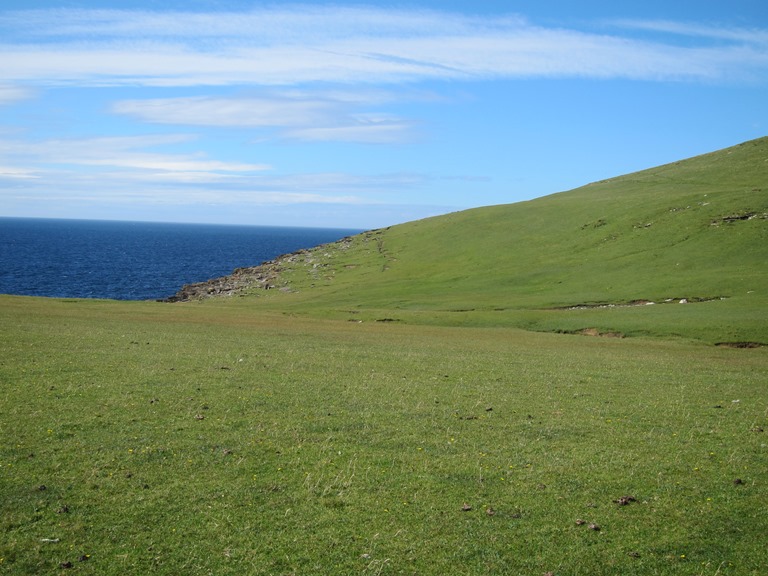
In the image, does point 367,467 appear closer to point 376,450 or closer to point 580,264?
point 376,450

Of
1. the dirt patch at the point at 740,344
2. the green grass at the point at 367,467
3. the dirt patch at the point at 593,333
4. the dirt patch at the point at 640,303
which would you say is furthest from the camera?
the dirt patch at the point at 640,303

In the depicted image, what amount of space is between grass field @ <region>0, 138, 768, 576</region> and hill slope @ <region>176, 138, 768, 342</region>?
9776 millimetres

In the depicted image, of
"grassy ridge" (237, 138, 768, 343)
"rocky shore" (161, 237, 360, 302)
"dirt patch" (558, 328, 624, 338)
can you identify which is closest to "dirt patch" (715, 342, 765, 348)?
"grassy ridge" (237, 138, 768, 343)

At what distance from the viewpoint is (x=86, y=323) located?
42.6 m

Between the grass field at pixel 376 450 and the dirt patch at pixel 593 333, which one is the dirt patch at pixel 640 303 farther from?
the grass field at pixel 376 450

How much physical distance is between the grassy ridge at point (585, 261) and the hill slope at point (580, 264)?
203 mm

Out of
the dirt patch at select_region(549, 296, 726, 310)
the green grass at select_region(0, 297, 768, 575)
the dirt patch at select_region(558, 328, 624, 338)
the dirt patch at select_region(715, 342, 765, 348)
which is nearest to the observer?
the green grass at select_region(0, 297, 768, 575)

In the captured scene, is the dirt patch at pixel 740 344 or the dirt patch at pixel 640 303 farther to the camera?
the dirt patch at pixel 640 303

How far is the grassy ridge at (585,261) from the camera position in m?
57.6

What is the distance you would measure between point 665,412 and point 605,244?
67.7 metres

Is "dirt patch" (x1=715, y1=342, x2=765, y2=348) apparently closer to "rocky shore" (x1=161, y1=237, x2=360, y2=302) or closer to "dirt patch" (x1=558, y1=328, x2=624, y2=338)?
"dirt patch" (x1=558, y1=328, x2=624, y2=338)

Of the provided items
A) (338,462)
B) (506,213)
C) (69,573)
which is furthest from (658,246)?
(69,573)

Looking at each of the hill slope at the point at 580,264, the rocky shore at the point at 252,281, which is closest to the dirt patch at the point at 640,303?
the hill slope at the point at 580,264

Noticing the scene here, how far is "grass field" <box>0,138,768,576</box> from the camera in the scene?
12383 mm
